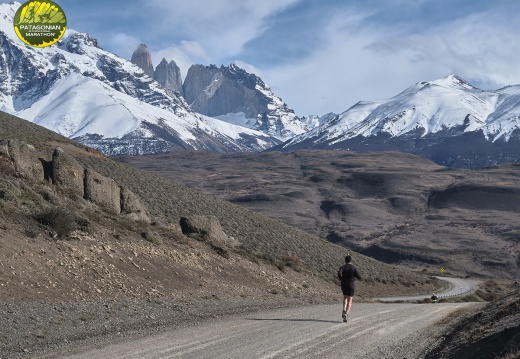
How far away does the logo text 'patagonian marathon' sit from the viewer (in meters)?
33.8

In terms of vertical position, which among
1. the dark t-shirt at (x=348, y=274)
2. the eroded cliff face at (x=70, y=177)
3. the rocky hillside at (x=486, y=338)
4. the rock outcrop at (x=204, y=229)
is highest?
the eroded cliff face at (x=70, y=177)

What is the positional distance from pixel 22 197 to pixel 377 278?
36.1m

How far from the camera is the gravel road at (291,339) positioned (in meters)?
13.9

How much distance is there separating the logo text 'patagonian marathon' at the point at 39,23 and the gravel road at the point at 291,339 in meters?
19.7

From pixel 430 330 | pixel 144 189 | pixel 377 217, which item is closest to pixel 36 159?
pixel 144 189

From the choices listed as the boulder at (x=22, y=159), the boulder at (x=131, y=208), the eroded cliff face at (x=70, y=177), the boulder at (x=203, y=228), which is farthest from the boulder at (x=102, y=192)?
the boulder at (x=203, y=228)

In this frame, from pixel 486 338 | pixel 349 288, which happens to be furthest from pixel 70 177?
pixel 486 338

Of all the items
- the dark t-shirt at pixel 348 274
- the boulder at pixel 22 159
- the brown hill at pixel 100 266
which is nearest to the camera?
the brown hill at pixel 100 266

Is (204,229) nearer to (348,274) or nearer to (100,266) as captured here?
(100,266)

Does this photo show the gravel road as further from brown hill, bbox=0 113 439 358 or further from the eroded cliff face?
the eroded cliff face

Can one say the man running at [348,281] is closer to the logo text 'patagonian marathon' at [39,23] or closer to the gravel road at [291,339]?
the gravel road at [291,339]

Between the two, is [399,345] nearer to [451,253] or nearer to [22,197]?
[22,197]

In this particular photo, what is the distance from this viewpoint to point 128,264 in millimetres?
24984

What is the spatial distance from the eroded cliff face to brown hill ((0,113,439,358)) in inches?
2.9
